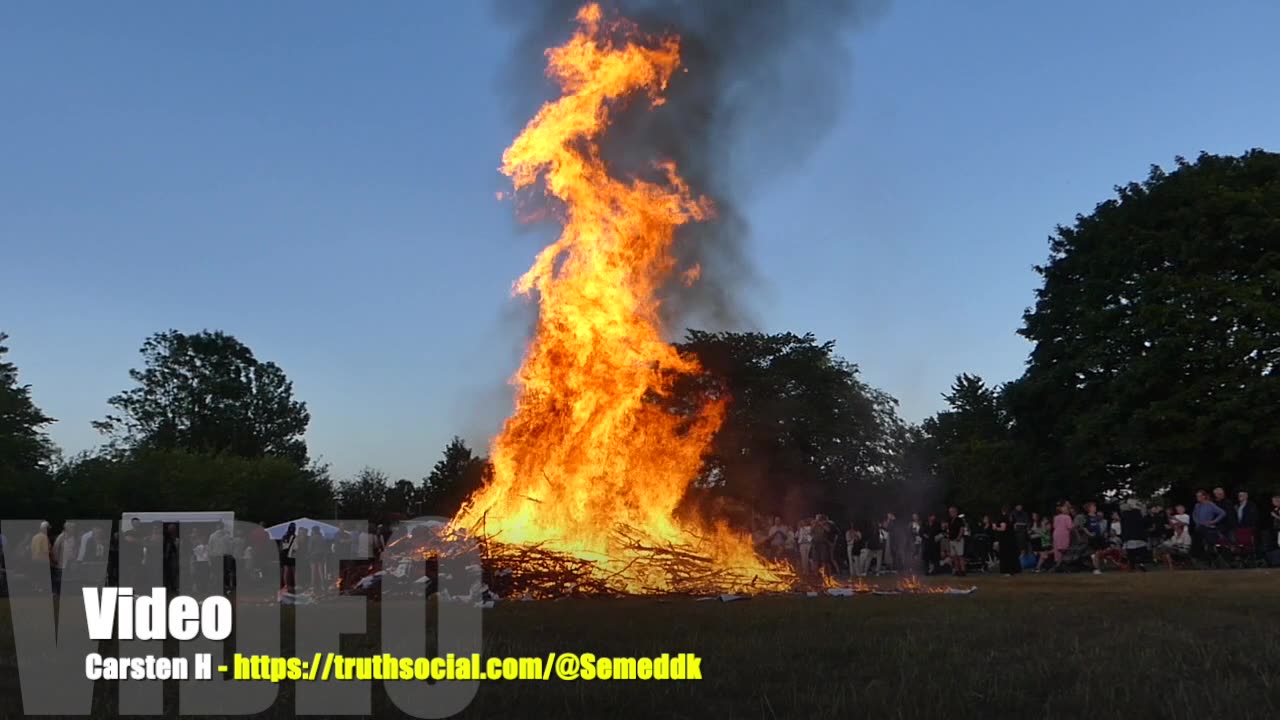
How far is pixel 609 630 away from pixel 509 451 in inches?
345

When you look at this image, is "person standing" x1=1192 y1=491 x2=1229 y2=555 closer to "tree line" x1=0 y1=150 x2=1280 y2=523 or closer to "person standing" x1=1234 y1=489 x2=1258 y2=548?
"person standing" x1=1234 y1=489 x2=1258 y2=548

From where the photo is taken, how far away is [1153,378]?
2955cm

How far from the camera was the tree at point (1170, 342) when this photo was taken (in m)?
28.2

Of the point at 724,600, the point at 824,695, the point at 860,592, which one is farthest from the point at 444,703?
the point at 860,592

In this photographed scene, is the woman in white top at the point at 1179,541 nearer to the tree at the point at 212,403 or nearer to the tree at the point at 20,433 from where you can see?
the tree at the point at 20,433

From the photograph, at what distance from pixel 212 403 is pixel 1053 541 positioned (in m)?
72.1

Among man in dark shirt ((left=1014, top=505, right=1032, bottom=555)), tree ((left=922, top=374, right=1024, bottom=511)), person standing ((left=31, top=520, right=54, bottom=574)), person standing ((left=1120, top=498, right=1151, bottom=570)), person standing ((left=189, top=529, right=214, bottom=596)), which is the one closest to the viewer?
person standing ((left=189, top=529, right=214, bottom=596))

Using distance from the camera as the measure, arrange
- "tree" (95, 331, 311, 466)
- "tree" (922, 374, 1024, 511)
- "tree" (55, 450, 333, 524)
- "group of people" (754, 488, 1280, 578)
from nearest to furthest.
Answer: "group of people" (754, 488, 1280, 578), "tree" (922, 374, 1024, 511), "tree" (55, 450, 333, 524), "tree" (95, 331, 311, 466)

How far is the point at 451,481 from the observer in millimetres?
61906

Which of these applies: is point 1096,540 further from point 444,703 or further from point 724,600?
point 444,703

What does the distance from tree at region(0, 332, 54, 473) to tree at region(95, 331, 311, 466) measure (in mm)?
24407

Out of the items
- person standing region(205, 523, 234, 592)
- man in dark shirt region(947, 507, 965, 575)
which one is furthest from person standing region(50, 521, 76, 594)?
man in dark shirt region(947, 507, 965, 575)

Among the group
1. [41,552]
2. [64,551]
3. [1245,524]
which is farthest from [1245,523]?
[41,552]

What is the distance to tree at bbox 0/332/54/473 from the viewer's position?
147 feet
